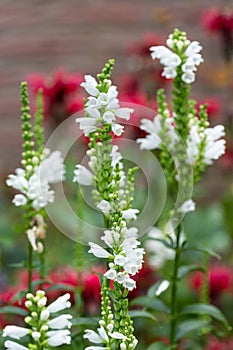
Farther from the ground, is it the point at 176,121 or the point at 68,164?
the point at 68,164

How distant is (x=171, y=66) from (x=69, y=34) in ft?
8.16

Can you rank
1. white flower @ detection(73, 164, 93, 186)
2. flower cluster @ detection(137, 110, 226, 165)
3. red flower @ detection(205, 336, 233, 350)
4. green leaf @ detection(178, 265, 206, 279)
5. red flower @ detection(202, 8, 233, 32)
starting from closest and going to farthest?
white flower @ detection(73, 164, 93, 186), flower cluster @ detection(137, 110, 226, 165), green leaf @ detection(178, 265, 206, 279), red flower @ detection(205, 336, 233, 350), red flower @ detection(202, 8, 233, 32)

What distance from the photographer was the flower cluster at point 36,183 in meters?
1.17

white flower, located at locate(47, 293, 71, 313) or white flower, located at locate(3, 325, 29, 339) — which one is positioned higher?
white flower, located at locate(47, 293, 71, 313)

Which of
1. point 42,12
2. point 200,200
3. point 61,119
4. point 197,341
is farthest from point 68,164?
point 42,12

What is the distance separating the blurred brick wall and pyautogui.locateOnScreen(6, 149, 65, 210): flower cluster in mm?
2364

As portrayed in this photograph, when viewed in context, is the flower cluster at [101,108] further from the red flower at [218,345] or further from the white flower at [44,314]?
the red flower at [218,345]

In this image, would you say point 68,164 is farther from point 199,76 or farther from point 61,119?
point 199,76

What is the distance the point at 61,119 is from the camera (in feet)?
6.80

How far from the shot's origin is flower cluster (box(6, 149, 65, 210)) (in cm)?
117

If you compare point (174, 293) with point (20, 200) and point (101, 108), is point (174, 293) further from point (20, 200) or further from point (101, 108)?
point (101, 108)

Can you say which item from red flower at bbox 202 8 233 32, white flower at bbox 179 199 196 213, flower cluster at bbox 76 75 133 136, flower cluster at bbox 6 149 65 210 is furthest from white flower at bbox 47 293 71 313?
red flower at bbox 202 8 233 32

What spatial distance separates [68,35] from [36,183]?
2550mm

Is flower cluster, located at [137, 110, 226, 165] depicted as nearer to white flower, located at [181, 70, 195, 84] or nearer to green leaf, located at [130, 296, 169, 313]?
white flower, located at [181, 70, 195, 84]
